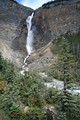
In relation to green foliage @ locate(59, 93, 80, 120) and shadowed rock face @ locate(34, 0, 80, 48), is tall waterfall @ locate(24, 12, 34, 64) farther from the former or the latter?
green foliage @ locate(59, 93, 80, 120)

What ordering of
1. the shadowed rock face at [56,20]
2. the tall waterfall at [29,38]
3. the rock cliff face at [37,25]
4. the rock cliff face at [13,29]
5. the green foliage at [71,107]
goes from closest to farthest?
the green foliage at [71,107] → the rock cliff face at [13,29] → the rock cliff face at [37,25] → the shadowed rock face at [56,20] → the tall waterfall at [29,38]

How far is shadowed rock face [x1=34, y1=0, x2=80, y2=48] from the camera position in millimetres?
67625

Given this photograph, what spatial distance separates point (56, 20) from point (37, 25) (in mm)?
5791

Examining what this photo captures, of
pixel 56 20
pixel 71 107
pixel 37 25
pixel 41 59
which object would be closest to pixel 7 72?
pixel 71 107

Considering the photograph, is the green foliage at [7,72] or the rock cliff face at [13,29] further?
the rock cliff face at [13,29]

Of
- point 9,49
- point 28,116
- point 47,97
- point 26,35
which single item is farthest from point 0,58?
point 26,35

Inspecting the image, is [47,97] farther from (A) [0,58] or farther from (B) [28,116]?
(A) [0,58]

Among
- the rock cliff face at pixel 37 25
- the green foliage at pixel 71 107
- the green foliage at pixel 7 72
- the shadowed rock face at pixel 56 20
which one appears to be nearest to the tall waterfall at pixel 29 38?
the rock cliff face at pixel 37 25

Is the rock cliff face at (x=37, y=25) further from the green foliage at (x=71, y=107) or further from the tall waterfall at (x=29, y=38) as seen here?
Answer: the green foliage at (x=71, y=107)

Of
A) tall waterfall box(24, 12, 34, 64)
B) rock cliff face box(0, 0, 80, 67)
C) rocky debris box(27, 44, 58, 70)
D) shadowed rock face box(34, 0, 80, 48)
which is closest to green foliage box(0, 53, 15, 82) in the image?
rocky debris box(27, 44, 58, 70)

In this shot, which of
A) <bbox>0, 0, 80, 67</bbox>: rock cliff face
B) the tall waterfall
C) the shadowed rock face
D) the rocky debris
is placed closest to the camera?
the rocky debris

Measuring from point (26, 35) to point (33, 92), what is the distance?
5043 centimetres

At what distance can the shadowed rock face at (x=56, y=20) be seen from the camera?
67.6m

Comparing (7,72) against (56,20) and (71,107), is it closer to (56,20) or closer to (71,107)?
(71,107)
